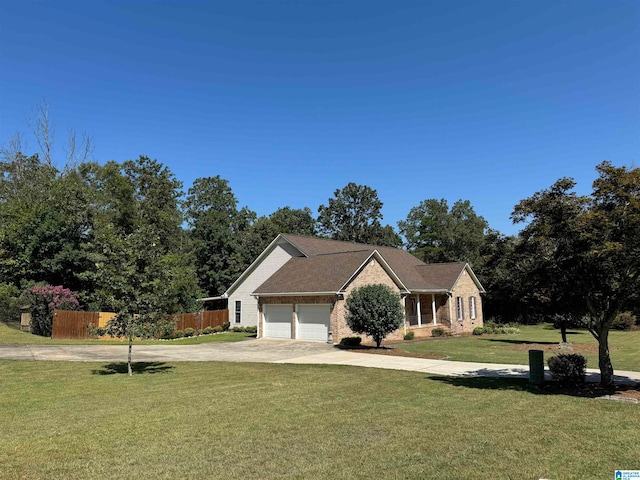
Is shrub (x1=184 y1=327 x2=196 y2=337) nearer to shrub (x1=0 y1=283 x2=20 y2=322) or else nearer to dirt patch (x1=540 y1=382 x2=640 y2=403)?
shrub (x1=0 y1=283 x2=20 y2=322)

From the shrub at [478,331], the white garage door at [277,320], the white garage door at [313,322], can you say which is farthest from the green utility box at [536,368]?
the shrub at [478,331]

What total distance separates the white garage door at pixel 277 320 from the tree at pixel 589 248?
61.1ft

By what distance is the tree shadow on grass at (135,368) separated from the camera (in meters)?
15.4

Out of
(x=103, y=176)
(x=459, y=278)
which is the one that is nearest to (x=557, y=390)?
(x=459, y=278)

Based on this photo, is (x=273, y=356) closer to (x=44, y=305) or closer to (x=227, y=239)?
(x=44, y=305)

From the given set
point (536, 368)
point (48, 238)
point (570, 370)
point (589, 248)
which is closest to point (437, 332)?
point (536, 368)

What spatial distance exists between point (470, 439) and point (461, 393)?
4.04 metres

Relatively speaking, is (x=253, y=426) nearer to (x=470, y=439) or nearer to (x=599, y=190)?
(x=470, y=439)

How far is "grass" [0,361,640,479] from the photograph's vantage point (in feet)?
19.5

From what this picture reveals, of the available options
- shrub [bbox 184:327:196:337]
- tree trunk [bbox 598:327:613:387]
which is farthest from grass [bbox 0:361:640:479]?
shrub [bbox 184:327:196:337]

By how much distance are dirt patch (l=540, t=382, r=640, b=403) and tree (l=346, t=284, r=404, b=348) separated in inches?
370

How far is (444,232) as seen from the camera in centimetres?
6066

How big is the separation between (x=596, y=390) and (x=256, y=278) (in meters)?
27.4

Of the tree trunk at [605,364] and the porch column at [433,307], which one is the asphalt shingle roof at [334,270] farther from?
the tree trunk at [605,364]
